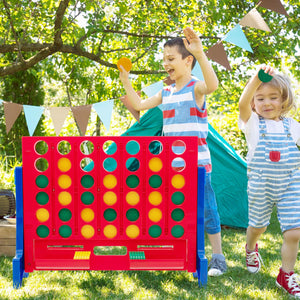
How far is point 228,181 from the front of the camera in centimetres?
461

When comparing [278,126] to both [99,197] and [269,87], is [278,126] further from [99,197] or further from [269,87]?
[99,197]

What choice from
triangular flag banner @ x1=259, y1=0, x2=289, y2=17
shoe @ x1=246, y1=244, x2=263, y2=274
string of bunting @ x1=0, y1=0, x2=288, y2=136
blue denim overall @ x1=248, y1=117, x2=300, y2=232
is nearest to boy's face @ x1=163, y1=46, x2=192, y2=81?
string of bunting @ x1=0, y1=0, x2=288, y2=136

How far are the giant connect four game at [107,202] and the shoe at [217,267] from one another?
15.6 inches

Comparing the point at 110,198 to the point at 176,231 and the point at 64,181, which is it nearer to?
the point at 64,181

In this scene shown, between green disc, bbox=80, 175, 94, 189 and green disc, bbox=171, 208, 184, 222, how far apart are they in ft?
1.68

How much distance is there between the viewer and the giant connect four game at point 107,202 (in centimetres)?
238

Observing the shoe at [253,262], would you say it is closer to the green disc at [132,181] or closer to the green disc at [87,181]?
the green disc at [132,181]

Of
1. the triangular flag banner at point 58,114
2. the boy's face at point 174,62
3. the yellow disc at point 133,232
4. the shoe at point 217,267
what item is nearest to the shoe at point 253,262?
the shoe at point 217,267

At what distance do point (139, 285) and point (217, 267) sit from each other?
623mm

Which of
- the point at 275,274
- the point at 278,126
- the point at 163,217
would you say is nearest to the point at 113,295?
the point at 163,217

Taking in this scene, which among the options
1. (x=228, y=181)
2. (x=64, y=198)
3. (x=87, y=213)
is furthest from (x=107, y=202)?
(x=228, y=181)

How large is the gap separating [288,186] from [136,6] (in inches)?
197

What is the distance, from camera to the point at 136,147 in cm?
439

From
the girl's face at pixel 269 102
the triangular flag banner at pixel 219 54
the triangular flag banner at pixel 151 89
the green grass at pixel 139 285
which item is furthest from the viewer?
the triangular flag banner at pixel 151 89
